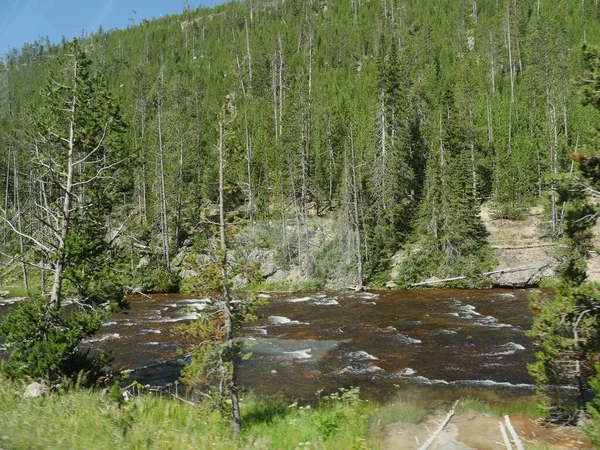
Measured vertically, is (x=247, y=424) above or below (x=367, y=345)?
above

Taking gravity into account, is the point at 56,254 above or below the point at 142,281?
above

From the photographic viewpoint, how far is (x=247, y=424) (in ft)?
36.3

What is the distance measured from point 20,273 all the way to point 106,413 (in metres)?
51.7

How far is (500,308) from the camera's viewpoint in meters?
28.3

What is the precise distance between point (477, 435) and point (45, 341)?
11088 millimetres

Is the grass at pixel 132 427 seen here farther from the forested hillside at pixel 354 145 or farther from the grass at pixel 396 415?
the forested hillside at pixel 354 145

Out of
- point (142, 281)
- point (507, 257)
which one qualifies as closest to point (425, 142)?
point (507, 257)

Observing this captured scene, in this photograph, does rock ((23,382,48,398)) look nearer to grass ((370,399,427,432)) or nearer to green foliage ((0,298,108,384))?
green foliage ((0,298,108,384))

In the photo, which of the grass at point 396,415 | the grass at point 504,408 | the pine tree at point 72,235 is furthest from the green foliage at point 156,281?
the grass at point 504,408

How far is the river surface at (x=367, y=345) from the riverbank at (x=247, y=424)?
2077 mm

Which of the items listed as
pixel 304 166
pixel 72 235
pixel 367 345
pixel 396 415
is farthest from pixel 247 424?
pixel 304 166

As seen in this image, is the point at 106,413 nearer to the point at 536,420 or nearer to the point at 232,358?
the point at 232,358

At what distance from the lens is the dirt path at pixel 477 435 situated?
32.1ft

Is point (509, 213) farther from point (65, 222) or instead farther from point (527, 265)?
point (65, 222)
